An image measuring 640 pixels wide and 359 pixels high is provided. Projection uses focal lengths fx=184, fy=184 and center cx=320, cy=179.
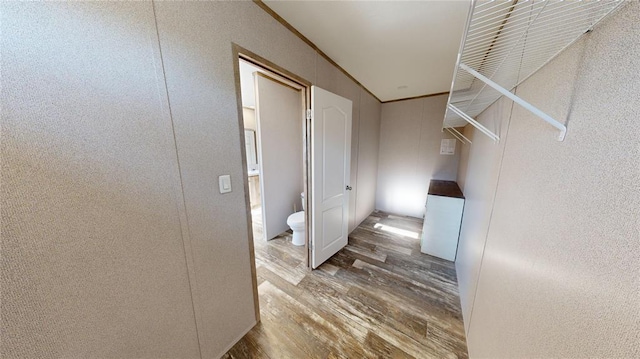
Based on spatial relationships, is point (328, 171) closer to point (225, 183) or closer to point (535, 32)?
point (225, 183)

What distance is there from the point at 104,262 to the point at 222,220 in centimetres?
48

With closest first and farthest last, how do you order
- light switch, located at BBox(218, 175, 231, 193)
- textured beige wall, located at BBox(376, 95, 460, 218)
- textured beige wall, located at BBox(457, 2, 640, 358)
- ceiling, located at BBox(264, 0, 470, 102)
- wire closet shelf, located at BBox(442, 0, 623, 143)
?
textured beige wall, located at BBox(457, 2, 640, 358), wire closet shelf, located at BBox(442, 0, 623, 143), light switch, located at BBox(218, 175, 231, 193), ceiling, located at BBox(264, 0, 470, 102), textured beige wall, located at BBox(376, 95, 460, 218)

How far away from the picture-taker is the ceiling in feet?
4.00

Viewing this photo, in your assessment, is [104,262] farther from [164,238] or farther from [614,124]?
[614,124]

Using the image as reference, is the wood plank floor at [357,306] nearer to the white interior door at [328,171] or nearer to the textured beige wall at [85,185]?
the white interior door at [328,171]

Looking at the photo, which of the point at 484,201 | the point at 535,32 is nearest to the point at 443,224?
the point at 484,201

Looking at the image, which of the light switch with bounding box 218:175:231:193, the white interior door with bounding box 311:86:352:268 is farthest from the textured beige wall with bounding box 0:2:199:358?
the white interior door with bounding box 311:86:352:268

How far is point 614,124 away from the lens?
45 cm

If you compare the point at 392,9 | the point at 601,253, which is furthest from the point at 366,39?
the point at 601,253

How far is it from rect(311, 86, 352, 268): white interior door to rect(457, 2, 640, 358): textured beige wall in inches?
54.3

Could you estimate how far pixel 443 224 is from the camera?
2.22m

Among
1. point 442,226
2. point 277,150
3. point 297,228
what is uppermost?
point 277,150

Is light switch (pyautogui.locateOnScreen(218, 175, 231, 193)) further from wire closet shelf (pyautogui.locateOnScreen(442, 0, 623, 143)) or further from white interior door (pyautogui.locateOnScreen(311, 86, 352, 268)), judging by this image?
wire closet shelf (pyautogui.locateOnScreen(442, 0, 623, 143))

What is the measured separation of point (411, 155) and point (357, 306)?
2699 millimetres
